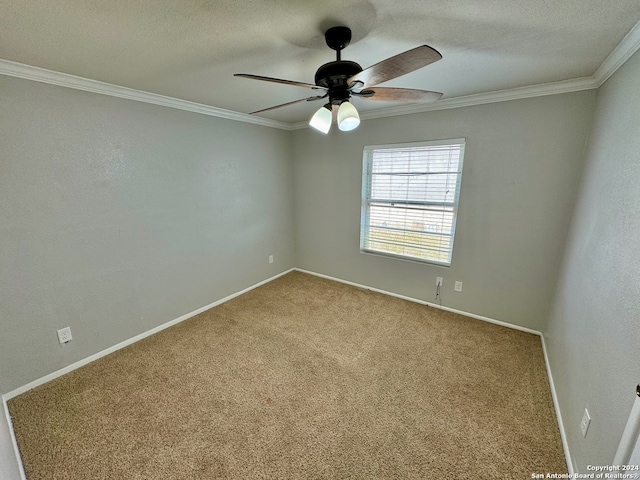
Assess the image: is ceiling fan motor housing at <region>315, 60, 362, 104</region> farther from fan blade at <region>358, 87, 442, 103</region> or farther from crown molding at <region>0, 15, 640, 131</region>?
crown molding at <region>0, 15, 640, 131</region>

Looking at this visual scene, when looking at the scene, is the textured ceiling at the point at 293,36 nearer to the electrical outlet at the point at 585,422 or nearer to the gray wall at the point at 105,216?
the gray wall at the point at 105,216

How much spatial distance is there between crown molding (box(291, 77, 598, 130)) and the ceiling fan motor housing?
5.39 feet

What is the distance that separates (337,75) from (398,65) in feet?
1.12

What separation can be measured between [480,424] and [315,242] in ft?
9.13

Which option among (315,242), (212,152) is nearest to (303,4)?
(212,152)

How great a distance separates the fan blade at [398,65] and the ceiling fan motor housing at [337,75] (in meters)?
0.06

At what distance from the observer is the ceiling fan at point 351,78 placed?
3.54 ft

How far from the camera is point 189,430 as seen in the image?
1586 millimetres

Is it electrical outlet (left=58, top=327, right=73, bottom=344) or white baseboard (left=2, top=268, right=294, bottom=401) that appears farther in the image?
electrical outlet (left=58, top=327, right=73, bottom=344)

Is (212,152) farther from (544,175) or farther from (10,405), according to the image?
(544,175)

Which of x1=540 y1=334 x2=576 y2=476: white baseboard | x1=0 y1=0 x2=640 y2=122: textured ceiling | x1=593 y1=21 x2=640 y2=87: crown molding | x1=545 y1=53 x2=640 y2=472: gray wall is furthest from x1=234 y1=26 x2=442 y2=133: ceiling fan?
x1=540 y1=334 x2=576 y2=476: white baseboard

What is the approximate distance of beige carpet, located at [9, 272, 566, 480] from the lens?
4.59 ft

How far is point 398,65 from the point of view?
1.10m

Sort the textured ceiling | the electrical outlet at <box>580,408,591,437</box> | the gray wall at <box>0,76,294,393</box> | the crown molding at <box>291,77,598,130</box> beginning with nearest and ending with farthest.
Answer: the textured ceiling, the electrical outlet at <box>580,408,591,437</box>, the gray wall at <box>0,76,294,393</box>, the crown molding at <box>291,77,598,130</box>
